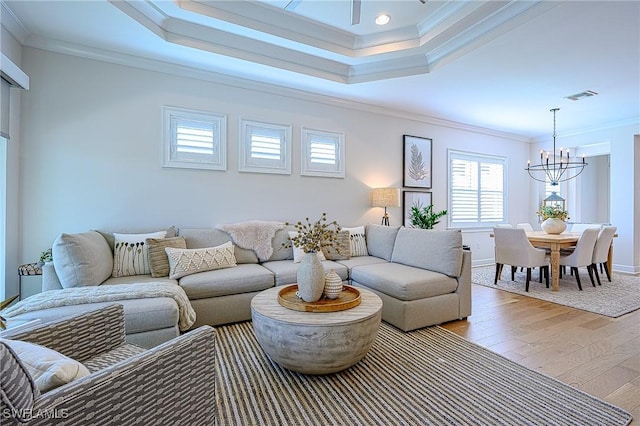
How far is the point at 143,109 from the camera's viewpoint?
3459 mm

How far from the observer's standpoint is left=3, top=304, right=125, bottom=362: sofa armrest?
4.28ft

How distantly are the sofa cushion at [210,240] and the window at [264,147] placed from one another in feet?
3.03

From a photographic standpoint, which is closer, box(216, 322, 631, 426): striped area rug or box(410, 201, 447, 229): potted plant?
box(216, 322, 631, 426): striped area rug

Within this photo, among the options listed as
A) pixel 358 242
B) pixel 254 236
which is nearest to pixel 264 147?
pixel 254 236

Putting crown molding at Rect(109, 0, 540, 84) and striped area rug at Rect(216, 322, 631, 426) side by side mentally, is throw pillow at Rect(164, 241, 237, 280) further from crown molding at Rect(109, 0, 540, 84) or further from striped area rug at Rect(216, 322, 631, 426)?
crown molding at Rect(109, 0, 540, 84)

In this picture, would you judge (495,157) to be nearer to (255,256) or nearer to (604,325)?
(604,325)

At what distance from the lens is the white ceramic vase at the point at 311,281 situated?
2.22 meters

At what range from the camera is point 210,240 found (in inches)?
136

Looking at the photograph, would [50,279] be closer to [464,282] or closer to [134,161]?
[134,161]

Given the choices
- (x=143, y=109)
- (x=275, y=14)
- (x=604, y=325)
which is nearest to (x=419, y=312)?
(x=604, y=325)

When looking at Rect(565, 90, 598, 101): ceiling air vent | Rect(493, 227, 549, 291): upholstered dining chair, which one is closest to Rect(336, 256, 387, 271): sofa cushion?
Rect(493, 227, 549, 291): upholstered dining chair

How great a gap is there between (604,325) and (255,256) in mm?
3674

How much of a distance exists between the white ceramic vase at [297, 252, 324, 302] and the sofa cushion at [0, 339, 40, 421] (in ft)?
5.05

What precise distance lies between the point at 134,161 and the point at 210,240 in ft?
4.00
